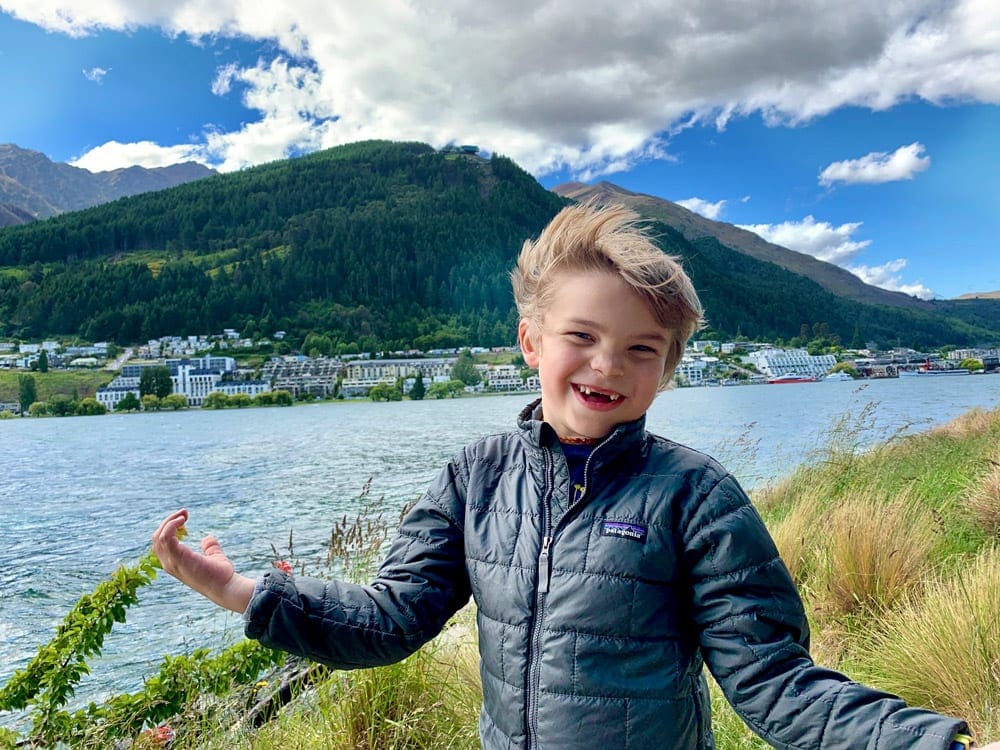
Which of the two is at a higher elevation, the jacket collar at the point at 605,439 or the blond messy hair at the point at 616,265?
the blond messy hair at the point at 616,265

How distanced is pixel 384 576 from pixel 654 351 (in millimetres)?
706

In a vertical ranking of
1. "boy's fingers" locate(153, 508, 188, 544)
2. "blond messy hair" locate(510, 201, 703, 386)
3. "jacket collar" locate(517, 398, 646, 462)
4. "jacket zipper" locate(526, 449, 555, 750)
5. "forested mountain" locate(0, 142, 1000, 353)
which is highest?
"forested mountain" locate(0, 142, 1000, 353)

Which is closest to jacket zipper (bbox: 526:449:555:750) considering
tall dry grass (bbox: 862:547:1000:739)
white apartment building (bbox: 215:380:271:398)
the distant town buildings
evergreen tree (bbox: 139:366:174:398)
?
tall dry grass (bbox: 862:547:1000:739)

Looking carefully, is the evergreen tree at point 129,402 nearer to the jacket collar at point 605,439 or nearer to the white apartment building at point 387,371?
the white apartment building at point 387,371

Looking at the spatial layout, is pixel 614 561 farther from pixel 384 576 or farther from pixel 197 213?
pixel 197 213

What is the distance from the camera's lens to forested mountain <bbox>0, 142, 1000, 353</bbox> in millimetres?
94625

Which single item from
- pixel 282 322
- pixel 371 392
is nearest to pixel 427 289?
pixel 282 322

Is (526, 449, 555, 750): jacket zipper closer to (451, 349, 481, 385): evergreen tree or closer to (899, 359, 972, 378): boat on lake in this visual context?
(451, 349, 481, 385): evergreen tree

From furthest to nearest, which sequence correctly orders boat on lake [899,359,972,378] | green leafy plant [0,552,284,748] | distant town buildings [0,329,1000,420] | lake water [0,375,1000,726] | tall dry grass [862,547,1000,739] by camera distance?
1. boat on lake [899,359,972,378]
2. distant town buildings [0,329,1000,420]
3. lake water [0,375,1000,726]
4. green leafy plant [0,552,284,748]
5. tall dry grass [862,547,1000,739]

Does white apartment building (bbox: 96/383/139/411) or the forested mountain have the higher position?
the forested mountain

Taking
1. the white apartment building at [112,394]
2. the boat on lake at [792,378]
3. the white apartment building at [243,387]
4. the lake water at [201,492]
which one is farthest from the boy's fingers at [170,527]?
the white apartment building at [112,394]

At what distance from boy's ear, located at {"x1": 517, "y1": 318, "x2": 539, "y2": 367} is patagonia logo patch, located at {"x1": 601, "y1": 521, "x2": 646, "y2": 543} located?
0.40 metres

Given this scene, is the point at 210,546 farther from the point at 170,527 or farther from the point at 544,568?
the point at 544,568

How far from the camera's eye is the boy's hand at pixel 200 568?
3.71ft
